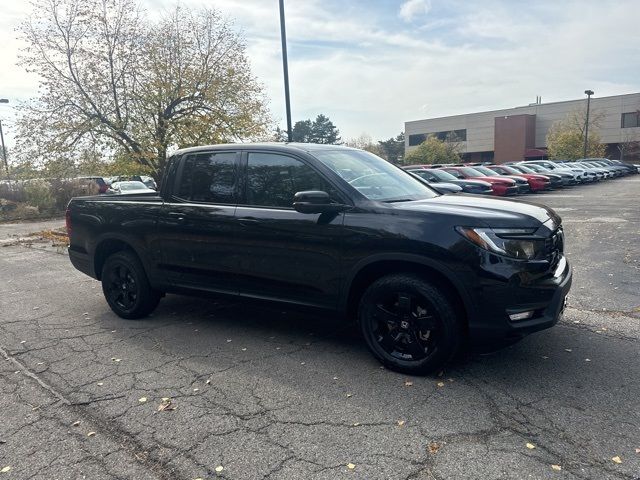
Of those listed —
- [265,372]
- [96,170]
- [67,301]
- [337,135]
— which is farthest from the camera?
[337,135]

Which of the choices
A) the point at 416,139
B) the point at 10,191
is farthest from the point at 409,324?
the point at 416,139

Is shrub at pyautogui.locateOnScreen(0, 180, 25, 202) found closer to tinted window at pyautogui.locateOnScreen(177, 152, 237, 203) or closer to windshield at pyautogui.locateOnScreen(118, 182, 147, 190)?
windshield at pyautogui.locateOnScreen(118, 182, 147, 190)

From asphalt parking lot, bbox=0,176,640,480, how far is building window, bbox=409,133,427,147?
254ft

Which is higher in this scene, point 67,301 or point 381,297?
point 381,297

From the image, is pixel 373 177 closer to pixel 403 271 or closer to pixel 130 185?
pixel 403 271

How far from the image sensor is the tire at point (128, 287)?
553 centimetres

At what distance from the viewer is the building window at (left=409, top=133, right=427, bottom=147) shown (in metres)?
80.1

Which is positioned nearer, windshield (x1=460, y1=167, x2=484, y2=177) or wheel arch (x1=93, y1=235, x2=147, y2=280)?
wheel arch (x1=93, y1=235, x2=147, y2=280)

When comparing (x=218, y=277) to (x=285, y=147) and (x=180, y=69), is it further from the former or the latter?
(x=180, y=69)

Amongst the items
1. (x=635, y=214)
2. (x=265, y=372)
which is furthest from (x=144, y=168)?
(x=635, y=214)

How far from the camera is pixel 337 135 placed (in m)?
79.4

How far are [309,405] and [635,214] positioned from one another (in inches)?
532

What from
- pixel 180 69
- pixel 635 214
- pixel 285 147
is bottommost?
pixel 635 214

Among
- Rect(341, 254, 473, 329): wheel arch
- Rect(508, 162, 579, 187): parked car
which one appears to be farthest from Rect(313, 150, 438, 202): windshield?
Rect(508, 162, 579, 187): parked car
